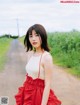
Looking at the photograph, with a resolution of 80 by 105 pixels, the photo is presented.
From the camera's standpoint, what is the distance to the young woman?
3543 millimetres

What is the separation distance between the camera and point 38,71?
11.6ft

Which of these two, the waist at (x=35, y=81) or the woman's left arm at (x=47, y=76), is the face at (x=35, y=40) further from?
the waist at (x=35, y=81)

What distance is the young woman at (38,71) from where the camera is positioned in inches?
139

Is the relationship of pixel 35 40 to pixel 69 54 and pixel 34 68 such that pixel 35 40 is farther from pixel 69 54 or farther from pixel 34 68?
pixel 69 54

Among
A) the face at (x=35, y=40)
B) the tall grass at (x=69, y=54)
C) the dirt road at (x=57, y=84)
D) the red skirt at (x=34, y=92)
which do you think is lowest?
the tall grass at (x=69, y=54)

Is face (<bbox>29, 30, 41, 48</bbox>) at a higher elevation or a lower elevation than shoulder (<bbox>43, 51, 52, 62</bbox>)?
higher

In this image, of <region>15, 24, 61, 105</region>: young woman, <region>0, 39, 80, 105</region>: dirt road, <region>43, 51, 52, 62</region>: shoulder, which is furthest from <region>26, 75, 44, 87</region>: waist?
<region>0, 39, 80, 105</region>: dirt road

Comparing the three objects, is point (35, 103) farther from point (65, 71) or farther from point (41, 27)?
point (65, 71)

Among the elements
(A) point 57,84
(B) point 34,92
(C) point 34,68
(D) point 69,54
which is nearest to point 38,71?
(C) point 34,68

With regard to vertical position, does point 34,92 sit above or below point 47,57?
below

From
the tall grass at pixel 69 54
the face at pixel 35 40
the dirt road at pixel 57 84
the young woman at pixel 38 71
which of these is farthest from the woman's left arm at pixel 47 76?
the tall grass at pixel 69 54

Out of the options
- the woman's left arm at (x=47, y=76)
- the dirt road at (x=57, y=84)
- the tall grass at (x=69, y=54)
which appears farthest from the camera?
the tall grass at (x=69, y=54)

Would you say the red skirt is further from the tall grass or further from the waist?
the tall grass

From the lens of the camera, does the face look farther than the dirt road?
No
